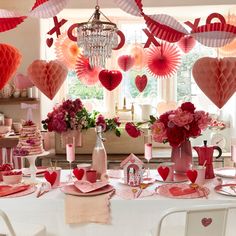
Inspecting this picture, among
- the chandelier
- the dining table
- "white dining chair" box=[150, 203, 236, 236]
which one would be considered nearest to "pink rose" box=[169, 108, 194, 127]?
the dining table

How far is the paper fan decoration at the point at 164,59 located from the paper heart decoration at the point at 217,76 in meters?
1.05

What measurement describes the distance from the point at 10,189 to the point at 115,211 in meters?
0.59

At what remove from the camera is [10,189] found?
199 cm

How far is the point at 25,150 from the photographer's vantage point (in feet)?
6.87

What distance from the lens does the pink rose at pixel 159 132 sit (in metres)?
2.14

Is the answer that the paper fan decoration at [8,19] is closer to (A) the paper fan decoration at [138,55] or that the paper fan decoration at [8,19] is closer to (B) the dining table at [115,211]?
(B) the dining table at [115,211]

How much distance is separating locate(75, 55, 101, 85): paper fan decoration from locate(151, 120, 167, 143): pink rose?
47.0 inches

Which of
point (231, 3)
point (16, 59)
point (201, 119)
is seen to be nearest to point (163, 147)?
point (231, 3)

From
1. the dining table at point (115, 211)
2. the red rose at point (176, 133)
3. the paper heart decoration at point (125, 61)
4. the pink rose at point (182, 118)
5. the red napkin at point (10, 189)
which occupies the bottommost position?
the dining table at point (115, 211)

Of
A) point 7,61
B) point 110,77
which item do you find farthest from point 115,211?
point 110,77

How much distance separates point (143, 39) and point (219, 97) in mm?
2206

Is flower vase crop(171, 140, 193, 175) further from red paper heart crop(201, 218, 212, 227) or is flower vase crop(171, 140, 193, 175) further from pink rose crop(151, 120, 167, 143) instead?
red paper heart crop(201, 218, 212, 227)

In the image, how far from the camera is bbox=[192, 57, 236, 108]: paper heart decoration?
2.07 metres

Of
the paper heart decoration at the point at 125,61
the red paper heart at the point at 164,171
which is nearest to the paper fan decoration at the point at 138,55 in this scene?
the paper heart decoration at the point at 125,61
